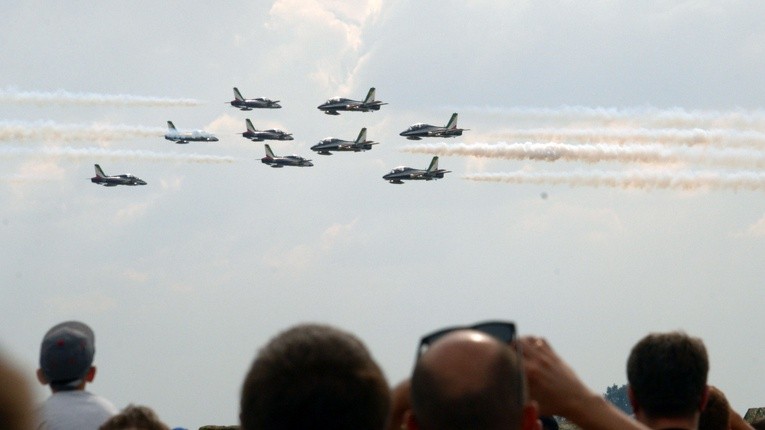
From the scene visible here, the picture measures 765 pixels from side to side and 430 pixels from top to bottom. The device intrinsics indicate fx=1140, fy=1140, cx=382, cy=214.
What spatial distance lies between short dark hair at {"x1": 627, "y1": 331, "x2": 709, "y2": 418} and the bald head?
3.32 metres

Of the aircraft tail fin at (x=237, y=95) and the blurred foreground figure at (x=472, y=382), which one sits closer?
the blurred foreground figure at (x=472, y=382)

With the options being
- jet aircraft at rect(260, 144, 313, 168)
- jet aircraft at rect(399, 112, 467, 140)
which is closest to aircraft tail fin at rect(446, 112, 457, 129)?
jet aircraft at rect(399, 112, 467, 140)

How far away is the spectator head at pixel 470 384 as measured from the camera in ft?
18.7

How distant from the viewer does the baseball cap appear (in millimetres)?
11125

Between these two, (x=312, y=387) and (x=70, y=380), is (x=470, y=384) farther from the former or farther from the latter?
(x=70, y=380)

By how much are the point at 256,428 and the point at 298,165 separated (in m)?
125

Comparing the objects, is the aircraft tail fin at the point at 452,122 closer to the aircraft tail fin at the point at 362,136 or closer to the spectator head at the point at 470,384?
the aircraft tail fin at the point at 362,136

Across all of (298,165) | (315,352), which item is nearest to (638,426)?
(315,352)

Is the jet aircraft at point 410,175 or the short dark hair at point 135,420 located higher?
the jet aircraft at point 410,175

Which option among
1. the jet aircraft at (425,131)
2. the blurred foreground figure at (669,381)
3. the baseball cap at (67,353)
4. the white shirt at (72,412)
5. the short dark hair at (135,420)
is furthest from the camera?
the jet aircraft at (425,131)

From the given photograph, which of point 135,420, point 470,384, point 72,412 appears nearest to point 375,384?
point 470,384

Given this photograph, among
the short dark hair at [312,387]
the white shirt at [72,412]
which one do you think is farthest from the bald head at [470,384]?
the white shirt at [72,412]

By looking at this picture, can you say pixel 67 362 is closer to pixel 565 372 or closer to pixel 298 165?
pixel 565 372

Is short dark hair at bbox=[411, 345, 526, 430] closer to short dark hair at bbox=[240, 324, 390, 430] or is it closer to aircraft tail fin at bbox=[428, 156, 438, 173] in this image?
short dark hair at bbox=[240, 324, 390, 430]
